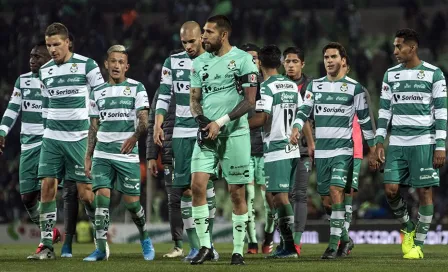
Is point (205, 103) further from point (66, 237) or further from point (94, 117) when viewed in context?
point (66, 237)

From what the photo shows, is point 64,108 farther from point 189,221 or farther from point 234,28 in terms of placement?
point 234,28

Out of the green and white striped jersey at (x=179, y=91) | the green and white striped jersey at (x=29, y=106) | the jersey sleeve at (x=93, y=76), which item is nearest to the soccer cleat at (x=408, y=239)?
the green and white striped jersey at (x=179, y=91)

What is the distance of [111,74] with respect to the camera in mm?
11750

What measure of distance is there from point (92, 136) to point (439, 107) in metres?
4.21

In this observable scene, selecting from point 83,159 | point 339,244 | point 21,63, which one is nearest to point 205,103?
point 83,159

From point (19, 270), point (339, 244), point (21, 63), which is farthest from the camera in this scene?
point (21, 63)

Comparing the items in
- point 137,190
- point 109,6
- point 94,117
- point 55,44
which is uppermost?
point 109,6

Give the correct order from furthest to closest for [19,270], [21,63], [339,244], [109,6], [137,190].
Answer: [109,6] → [21,63] → [339,244] → [137,190] → [19,270]

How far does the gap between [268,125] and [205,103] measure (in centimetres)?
229

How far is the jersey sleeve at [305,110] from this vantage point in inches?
475

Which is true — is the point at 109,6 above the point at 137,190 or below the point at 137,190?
above

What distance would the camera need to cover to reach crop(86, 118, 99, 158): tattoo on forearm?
1169cm

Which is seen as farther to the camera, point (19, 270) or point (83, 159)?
point (83, 159)

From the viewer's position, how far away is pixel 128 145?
442 inches
